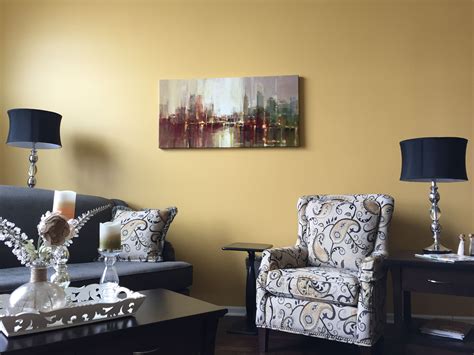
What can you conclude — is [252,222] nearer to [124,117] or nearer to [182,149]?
[182,149]

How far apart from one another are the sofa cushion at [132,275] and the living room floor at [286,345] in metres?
0.44

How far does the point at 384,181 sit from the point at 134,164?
1.90m

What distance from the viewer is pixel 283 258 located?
2422 millimetres

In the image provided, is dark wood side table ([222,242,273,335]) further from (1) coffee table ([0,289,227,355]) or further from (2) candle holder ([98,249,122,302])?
(2) candle holder ([98,249,122,302])

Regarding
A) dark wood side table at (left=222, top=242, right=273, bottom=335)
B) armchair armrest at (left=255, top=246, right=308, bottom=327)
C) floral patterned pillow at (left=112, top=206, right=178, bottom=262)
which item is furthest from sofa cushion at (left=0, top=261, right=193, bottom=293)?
armchair armrest at (left=255, top=246, right=308, bottom=327)

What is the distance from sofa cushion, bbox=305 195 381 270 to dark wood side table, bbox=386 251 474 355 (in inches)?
8.3

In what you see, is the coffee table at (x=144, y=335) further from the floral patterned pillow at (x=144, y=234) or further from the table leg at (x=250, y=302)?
the table leg at (x=250, y=302)

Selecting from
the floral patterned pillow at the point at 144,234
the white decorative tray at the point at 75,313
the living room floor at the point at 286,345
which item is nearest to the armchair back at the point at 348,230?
the living room floor at the point at 286,345

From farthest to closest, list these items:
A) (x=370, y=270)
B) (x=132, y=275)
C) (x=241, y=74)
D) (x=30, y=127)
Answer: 1. (x=241, y=74)
2. (x=30, y=127)
3. (x=132, y=275)
4. (x=370, y=270)

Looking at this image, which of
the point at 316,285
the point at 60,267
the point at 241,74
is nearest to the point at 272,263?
the point at 316,285

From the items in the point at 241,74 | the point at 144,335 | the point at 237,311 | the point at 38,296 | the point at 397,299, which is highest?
the point at 241,74

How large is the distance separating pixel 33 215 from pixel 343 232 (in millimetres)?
1951

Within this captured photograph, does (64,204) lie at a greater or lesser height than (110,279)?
greater

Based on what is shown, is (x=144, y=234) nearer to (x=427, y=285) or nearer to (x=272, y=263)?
(x=272, y=263)
